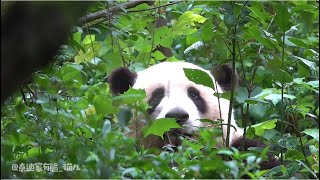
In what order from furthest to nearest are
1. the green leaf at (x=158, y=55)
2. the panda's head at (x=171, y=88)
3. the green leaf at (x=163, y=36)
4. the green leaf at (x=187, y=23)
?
the green leaf at (x=158, y=55) < the green leaf at (x=163, y=36) < the panda's head at (x=171, y=88) < the green leaf at (x=187, y=23)

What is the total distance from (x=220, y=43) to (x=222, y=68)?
4.23ft

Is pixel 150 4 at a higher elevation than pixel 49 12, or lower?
higher

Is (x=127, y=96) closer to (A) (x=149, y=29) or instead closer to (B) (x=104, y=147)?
(B) (x=104, y=147)

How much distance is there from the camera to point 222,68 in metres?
4.82

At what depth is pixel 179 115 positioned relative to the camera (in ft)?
13.5

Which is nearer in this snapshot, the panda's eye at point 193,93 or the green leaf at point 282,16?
the green leaf at point 282,16

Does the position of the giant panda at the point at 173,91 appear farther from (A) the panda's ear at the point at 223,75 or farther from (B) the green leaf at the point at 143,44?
(B) the green leaf at the point at 143,44

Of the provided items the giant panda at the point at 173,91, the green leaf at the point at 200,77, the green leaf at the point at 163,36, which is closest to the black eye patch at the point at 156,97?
the giant panda at the point at 173,91

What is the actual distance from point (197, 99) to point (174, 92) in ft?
0.73

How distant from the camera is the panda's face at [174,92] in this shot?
14.7 feet

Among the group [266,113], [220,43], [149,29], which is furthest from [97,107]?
[266,113]

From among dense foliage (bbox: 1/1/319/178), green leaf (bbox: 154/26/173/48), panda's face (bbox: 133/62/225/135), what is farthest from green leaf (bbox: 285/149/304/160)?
green leaf (bbox: 154/26/173/48)

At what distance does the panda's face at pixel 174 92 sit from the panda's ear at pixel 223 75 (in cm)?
15

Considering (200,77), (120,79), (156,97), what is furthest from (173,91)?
(200,77)
